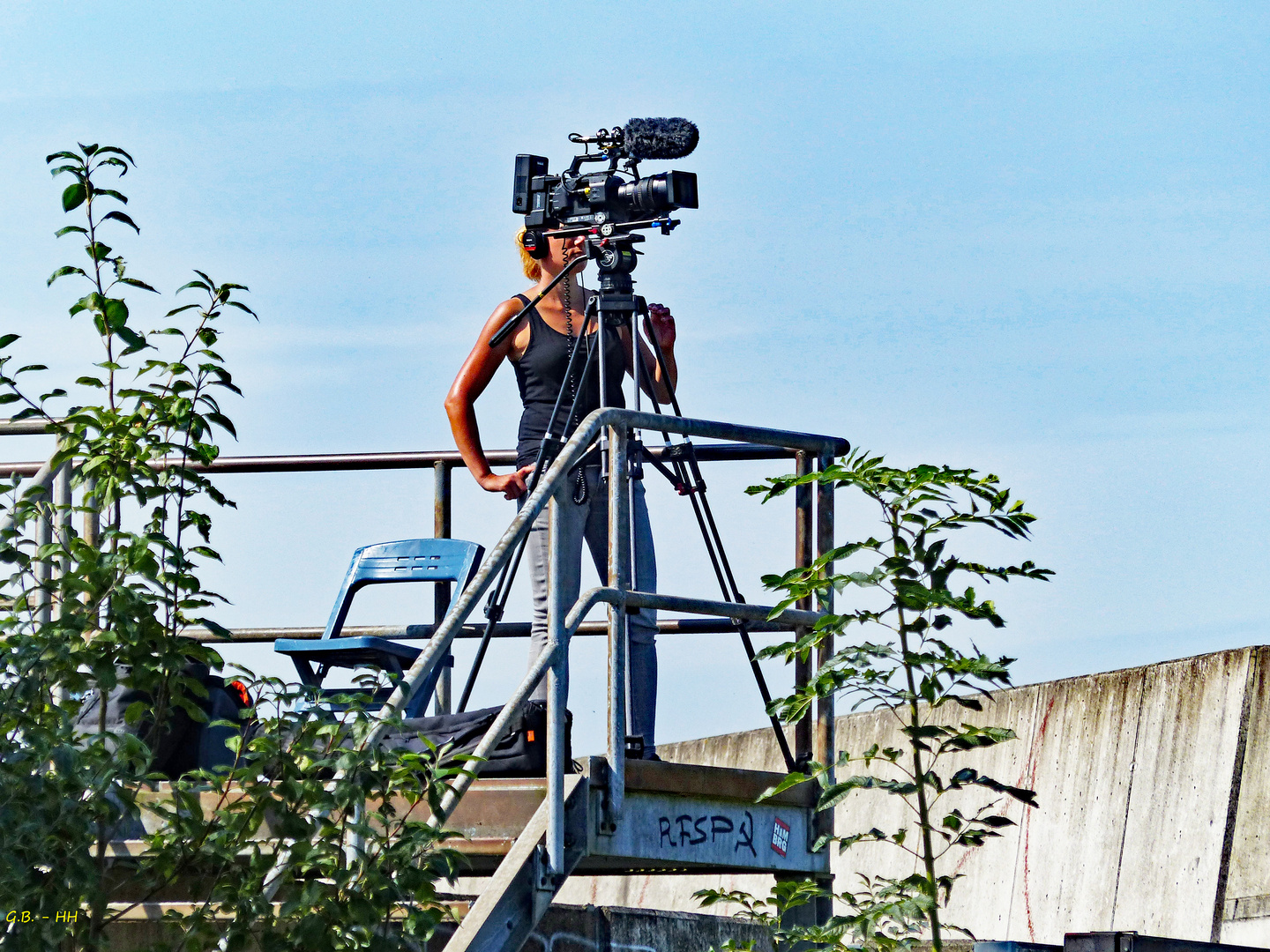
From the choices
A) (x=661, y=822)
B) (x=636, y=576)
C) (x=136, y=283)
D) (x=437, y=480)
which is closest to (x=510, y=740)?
(x=661, y=822)

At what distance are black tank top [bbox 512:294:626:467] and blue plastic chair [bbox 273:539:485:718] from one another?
2.70 ft

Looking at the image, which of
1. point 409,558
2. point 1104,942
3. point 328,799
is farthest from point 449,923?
point 328,799

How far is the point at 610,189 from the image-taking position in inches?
225

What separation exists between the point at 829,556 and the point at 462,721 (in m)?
1.21

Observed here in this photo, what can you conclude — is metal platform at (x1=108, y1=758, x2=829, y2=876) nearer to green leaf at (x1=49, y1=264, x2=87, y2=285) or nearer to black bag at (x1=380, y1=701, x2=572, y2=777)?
black bag at (x1=380, y1=701, x2=572, y2=777)

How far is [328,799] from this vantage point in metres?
3.54

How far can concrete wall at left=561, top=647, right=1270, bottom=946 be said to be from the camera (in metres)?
7.00

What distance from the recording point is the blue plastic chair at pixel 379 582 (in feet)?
20.3

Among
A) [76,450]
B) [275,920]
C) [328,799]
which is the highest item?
[76,450]

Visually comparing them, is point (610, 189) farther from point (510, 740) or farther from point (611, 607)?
point (510, 740)

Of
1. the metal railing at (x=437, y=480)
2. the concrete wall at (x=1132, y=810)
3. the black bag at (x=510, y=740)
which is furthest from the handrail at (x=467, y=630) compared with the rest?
the concrete wall at (x=1132, y=810)

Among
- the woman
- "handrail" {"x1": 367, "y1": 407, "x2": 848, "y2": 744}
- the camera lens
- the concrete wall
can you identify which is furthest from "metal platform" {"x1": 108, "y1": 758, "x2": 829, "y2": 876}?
the concrete wall

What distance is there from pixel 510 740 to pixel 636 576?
659 millimetres

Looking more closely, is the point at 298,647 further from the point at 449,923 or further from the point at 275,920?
the point at 275,920
